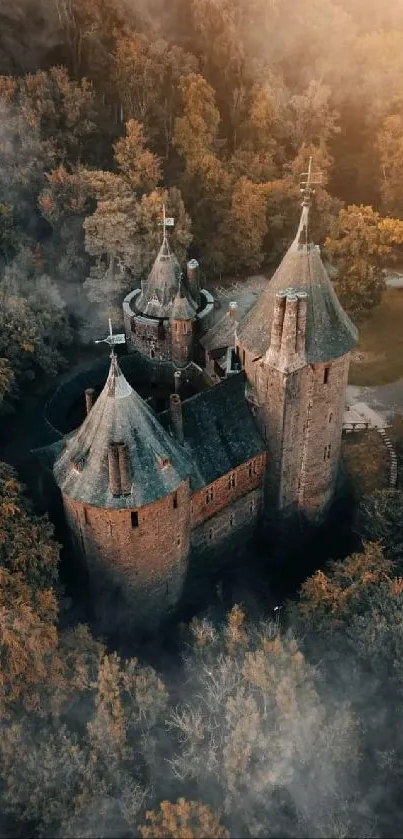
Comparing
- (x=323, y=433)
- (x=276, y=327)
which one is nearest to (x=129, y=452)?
(x=276, y=327)

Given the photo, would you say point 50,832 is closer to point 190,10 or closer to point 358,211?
A: point 358,211

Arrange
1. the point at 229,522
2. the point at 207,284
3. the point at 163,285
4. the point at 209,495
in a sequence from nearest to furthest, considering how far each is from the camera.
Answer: the point at 209,495, the point at 229,522, the point at 163,285, the point at 207,284

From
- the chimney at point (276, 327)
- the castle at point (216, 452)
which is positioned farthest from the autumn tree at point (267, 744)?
the chimney at point (276, 327)

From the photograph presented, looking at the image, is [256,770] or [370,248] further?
[370,248]

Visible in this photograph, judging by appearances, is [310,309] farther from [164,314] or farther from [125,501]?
[164,314]

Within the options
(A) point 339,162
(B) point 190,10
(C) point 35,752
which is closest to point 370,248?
(A) point 339,162

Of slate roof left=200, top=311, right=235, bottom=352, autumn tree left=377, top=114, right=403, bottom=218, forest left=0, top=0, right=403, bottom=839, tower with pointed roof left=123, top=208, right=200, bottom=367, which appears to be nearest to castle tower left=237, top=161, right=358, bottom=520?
slate roof left=200, top=311, right=235, bottom=352

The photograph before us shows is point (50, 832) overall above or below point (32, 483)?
below
